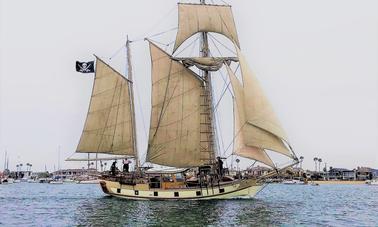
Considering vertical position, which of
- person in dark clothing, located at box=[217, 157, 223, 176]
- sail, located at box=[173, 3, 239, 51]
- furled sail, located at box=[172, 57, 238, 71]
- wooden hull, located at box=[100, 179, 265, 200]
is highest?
sail, located at box=[173, 3, 239, 51]

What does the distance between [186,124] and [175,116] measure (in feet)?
5.01

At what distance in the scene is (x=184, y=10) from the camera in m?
65.8

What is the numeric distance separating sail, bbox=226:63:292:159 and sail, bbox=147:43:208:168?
6.46m

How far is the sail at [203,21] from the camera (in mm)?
65125

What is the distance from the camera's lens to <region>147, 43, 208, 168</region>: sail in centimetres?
6159

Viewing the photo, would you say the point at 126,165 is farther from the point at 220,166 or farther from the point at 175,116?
the point at 220,166

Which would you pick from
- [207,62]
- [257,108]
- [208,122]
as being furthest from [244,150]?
[207,62]

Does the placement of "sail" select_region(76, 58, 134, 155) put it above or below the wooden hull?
above

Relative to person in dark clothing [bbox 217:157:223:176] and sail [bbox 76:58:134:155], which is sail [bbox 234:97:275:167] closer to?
person in dark clothing [bbox 217:157:223:176]

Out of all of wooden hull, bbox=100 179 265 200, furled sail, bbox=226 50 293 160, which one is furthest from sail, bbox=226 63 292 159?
wooden hull, bbox=100 179 265 200

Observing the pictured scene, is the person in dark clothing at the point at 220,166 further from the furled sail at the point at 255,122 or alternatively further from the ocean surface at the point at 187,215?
the ocean surface at the point at 187,215

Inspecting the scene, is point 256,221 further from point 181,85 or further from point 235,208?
point 181,85

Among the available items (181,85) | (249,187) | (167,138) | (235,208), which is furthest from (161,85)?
(235,208)

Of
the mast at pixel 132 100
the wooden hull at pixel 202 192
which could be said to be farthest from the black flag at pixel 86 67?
the wooden hull at pixel 202 192
